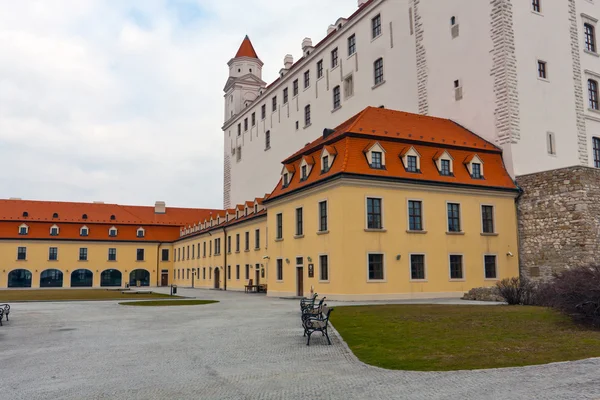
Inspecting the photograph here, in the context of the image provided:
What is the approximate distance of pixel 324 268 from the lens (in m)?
30.9

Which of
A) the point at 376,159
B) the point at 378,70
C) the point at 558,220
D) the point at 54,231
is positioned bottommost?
the point at 558,220

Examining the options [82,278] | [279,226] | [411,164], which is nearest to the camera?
[411,164]

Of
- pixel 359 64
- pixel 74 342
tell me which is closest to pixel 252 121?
pixel 359 64

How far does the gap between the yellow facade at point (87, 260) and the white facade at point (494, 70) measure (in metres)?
41.3

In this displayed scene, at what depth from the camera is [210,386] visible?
8977 mm

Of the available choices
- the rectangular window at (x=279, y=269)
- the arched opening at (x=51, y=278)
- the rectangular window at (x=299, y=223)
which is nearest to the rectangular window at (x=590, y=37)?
the rectangular window at (x=299, y=223)

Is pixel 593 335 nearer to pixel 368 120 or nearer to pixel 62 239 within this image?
pixel 368 120

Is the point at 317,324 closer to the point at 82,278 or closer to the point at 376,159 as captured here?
the point at 376,159

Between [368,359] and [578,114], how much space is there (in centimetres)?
3350

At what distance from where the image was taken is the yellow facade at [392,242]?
96.3ft

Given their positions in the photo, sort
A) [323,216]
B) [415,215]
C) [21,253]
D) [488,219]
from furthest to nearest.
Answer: [21,253], [488,219], [415,215], [323,216]

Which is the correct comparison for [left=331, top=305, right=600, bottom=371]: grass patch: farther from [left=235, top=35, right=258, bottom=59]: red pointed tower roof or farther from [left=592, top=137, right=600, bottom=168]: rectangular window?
[left=235, top=35, right=258, bottom=59]: red pointed tower roof

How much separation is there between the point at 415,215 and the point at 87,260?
5466 cm

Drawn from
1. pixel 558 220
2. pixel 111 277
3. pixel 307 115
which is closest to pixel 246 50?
pixel 307 115
